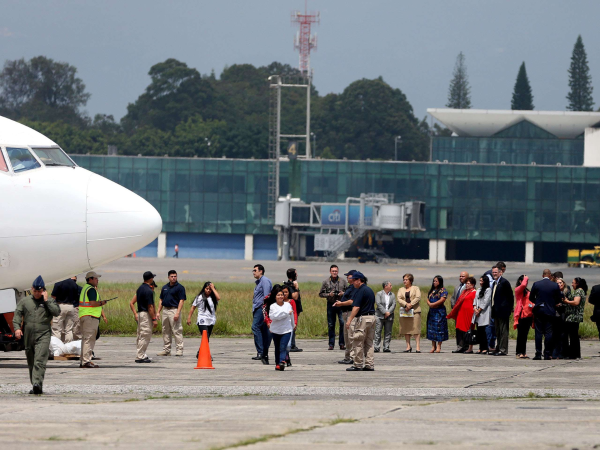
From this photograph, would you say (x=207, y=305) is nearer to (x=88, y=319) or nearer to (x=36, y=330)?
(x=88, y=319)

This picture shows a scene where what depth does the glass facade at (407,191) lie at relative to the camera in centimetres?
10094

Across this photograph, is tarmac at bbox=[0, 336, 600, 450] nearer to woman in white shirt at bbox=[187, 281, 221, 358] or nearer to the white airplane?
woman in white shirt at bbox=[187, 281, 221, 358]

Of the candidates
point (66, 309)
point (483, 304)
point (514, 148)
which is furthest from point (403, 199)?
point (66, 309)

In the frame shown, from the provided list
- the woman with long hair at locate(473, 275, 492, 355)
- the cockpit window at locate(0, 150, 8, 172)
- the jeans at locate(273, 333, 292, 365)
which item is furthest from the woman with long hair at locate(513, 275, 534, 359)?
the cockpit window at locate(0, 150, 8, 172)

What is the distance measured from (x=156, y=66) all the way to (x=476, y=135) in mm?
89813

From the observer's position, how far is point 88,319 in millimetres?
20250

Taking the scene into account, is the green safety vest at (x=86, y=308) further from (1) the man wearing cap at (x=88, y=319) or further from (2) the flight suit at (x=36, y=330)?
(2) the flight suit at (x=36, y=330)

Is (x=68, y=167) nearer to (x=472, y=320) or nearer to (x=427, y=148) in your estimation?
(x=472, y=320)

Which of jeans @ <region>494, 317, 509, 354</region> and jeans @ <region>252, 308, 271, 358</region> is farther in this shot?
jeans @ <region>494, 317, 509, 354</region>

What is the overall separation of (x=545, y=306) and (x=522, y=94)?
180816 millimetres

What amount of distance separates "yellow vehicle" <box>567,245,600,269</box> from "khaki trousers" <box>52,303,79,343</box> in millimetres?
72167

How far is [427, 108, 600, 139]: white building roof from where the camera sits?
4852 inches

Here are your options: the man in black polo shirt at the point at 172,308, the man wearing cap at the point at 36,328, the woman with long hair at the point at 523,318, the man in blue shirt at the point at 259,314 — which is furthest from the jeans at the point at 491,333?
the man wearing cap at the point at 36,328

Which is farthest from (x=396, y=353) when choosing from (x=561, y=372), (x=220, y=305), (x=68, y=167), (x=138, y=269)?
(x=138, y=269)
